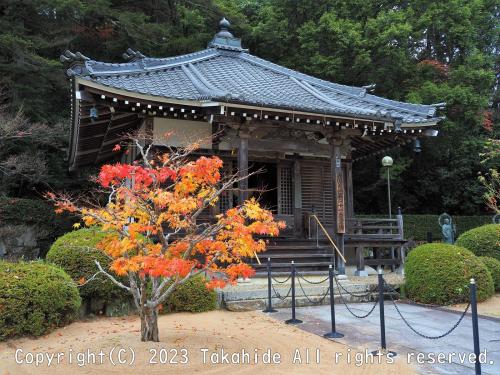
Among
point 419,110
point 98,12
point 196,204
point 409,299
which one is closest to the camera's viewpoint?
point 196,204

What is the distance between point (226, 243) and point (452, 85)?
18666 millimetres

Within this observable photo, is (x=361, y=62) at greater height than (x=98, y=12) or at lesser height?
lesser

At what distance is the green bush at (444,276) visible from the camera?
30.2 feet

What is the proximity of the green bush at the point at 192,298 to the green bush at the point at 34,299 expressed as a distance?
172 cm

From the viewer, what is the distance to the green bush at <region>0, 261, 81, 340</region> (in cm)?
655

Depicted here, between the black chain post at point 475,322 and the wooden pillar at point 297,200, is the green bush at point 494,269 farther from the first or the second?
the black chain post at point 475,322

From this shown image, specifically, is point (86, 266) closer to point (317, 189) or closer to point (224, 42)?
point (317, 189)

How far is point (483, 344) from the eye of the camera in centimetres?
618

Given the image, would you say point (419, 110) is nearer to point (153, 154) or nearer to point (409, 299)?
point (409, 299)

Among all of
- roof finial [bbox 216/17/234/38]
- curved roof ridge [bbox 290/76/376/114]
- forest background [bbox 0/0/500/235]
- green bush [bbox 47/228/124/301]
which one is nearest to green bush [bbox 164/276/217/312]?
green bush [bbox 47/228/124/301]

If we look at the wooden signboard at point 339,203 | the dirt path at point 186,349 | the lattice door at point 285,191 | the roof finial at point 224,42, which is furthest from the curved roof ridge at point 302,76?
the dirt path at point 186,349

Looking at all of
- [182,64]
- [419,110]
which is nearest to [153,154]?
[182,64]

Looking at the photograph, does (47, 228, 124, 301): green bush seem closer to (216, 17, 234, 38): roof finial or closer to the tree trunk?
the tree trunk

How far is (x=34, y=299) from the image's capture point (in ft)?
22.2
